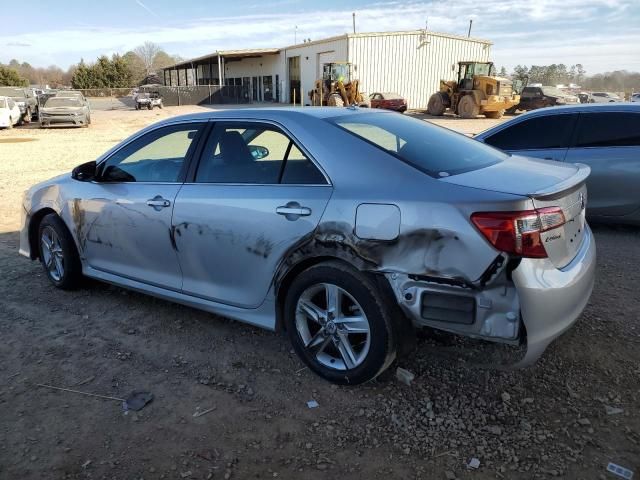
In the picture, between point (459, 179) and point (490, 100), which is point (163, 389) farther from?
point (490, 100)

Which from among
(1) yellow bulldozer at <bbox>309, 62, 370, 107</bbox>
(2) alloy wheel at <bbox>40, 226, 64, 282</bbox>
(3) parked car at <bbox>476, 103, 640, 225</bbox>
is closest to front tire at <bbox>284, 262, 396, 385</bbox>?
(2) alloy wheel at <bbox>40, 226, 64, 282</bbox>

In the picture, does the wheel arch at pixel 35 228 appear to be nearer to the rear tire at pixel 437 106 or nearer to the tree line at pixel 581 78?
the rear tire at pixel 437 106

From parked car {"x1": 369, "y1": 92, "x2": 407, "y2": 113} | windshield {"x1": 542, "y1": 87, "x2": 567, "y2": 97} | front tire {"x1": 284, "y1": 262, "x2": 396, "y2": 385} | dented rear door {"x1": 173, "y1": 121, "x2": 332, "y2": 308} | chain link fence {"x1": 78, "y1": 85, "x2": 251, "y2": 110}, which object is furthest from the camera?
chain link fence {"x1": 78, "y1": 85, "x2": 251, "y2": 110}

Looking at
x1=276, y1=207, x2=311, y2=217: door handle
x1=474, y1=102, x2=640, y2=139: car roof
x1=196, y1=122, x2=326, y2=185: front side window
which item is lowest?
x1=276, y1=207, x2=311, y2=217: door handle

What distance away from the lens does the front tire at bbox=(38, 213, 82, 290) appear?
180 inches

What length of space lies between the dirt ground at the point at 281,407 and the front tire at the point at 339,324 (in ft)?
0.51

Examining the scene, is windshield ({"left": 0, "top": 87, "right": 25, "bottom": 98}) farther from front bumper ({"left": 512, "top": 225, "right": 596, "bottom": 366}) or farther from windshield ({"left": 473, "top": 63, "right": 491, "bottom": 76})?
front bumper ({"left": 512, "top": 225, "right": 596, "bottom": 366})

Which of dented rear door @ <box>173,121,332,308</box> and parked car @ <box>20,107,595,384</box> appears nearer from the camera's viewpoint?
parked car @ <box>20,107,595,384</box>

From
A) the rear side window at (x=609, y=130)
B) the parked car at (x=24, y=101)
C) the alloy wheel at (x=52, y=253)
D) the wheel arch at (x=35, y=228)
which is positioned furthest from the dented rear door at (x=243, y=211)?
the parked car at (x=24, y=101)

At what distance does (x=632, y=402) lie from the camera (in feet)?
9.64

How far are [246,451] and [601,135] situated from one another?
548 cm

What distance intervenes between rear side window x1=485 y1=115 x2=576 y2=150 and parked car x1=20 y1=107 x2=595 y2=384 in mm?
3061

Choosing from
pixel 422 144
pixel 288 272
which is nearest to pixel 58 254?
pixel 288 272

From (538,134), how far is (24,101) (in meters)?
29.2
